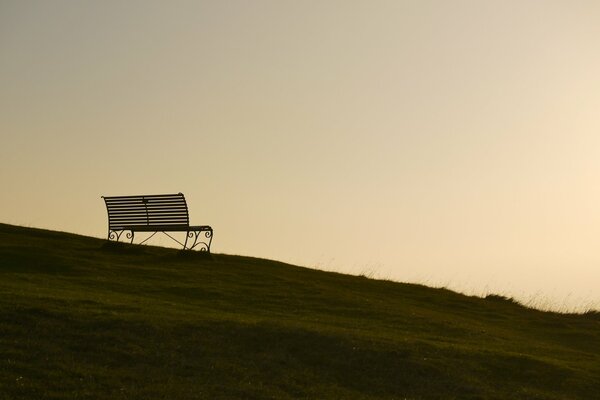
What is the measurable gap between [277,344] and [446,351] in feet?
10.4

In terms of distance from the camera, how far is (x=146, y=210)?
28.7 metres

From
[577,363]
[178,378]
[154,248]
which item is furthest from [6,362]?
[154,248]

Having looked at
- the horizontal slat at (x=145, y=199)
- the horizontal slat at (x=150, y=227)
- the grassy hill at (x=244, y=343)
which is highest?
the horizontal slat at (x=145, y=199)

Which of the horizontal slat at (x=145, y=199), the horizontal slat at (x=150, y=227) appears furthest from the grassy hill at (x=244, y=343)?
the horizontal slat at (x=145, y=199)

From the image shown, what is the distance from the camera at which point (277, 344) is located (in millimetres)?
14852

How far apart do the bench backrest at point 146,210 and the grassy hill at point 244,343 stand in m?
4.59

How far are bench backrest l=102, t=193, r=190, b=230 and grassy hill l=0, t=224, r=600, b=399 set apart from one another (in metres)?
4.59

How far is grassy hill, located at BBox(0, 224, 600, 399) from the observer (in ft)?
41.4

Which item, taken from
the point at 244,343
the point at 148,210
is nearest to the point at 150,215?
the point at 148,210

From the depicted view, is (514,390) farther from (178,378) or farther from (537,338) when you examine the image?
(537,338)

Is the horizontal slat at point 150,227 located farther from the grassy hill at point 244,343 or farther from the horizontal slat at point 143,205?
the grassy hill at point 244,343

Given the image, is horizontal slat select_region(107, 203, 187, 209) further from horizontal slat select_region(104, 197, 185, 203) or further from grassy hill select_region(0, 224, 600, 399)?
grassy hill select_region(0, 224, 600, 399)

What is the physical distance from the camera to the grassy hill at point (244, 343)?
41.4 ft

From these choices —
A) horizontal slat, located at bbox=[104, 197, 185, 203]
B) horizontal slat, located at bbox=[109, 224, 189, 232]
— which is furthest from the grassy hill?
horizontal slat, located at bbox=[104, 197, 185, 203]
